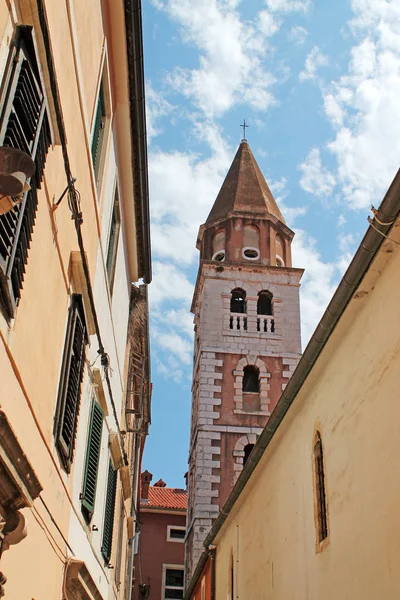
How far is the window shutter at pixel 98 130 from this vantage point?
7.78m

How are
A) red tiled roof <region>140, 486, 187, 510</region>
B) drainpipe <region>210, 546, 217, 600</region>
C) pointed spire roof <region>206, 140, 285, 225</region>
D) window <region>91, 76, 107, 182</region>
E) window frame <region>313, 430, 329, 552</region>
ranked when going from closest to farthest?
1. window <region>91, 76, 107, 182</region>
2. window frame <region>313, 430, 329, 552</region>
3. drainpipe <region>210, 546, 217, 600</region>
4. pointed spire roof <region>206, 140, 285, 225</region>
5. red tiled roof <region>140, 486, 187, 510</region>

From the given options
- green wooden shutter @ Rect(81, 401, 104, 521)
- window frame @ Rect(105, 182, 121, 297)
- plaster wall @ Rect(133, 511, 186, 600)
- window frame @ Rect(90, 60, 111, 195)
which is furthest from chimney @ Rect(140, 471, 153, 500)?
window frame @ Rect(90, 60, 111, 195)

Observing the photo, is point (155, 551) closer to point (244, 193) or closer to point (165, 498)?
point (165, 498)

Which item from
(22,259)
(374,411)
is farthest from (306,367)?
(22,259)

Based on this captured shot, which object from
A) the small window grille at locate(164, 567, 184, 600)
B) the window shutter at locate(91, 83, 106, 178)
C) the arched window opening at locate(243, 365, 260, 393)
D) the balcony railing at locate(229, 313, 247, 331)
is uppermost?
the balcony railing at locate(229, 313, 247, 331)

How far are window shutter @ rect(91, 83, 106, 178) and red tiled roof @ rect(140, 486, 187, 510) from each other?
102ft

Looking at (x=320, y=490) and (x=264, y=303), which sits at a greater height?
(x=264, y=303)

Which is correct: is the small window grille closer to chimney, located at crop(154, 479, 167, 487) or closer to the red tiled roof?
the red tiled roof

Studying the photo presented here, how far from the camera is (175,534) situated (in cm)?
3638

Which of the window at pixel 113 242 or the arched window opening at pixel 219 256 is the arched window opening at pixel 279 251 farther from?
the window at pixel 113 242

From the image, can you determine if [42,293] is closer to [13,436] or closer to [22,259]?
[22,259]

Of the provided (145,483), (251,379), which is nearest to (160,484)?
(145,483)

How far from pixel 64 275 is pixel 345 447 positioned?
12.4 feet

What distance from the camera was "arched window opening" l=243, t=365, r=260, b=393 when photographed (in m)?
28.9
